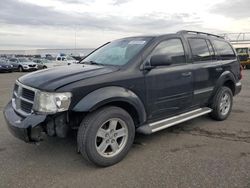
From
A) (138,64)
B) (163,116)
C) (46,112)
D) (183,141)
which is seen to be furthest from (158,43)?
(46,112)

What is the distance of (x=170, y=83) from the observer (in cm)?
448

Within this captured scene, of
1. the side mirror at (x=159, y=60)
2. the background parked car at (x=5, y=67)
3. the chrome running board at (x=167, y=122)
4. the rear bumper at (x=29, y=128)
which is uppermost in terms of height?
the side mirror at (x=159, y=60)

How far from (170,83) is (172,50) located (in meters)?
0.61

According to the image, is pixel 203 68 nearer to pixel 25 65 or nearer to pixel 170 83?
pixel 170 83

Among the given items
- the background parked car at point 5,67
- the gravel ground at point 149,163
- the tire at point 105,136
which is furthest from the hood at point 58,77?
the background parked car at point 5,67

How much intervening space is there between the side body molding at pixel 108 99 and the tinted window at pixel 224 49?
267 centimetres

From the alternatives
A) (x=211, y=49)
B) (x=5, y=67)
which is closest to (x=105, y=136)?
(x=211, y=49)

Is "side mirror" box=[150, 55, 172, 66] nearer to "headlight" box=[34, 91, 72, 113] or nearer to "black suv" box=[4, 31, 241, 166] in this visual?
"black suv" box=[4, 31, 241, 166]

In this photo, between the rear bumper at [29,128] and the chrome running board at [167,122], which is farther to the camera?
the chrome running board at [167,122]

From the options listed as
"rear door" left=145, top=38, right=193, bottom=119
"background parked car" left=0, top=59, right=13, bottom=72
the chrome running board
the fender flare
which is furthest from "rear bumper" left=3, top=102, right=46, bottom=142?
"background parked car" left=0, top=59, right=13, bottom=72

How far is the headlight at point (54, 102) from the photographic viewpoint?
338 cm

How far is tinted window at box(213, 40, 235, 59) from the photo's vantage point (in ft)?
19.1

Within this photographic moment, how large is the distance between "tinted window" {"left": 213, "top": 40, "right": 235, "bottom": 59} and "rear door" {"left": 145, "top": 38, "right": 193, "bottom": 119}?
1.34 metres

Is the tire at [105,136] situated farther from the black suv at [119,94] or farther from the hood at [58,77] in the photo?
the hood at [58,77]
